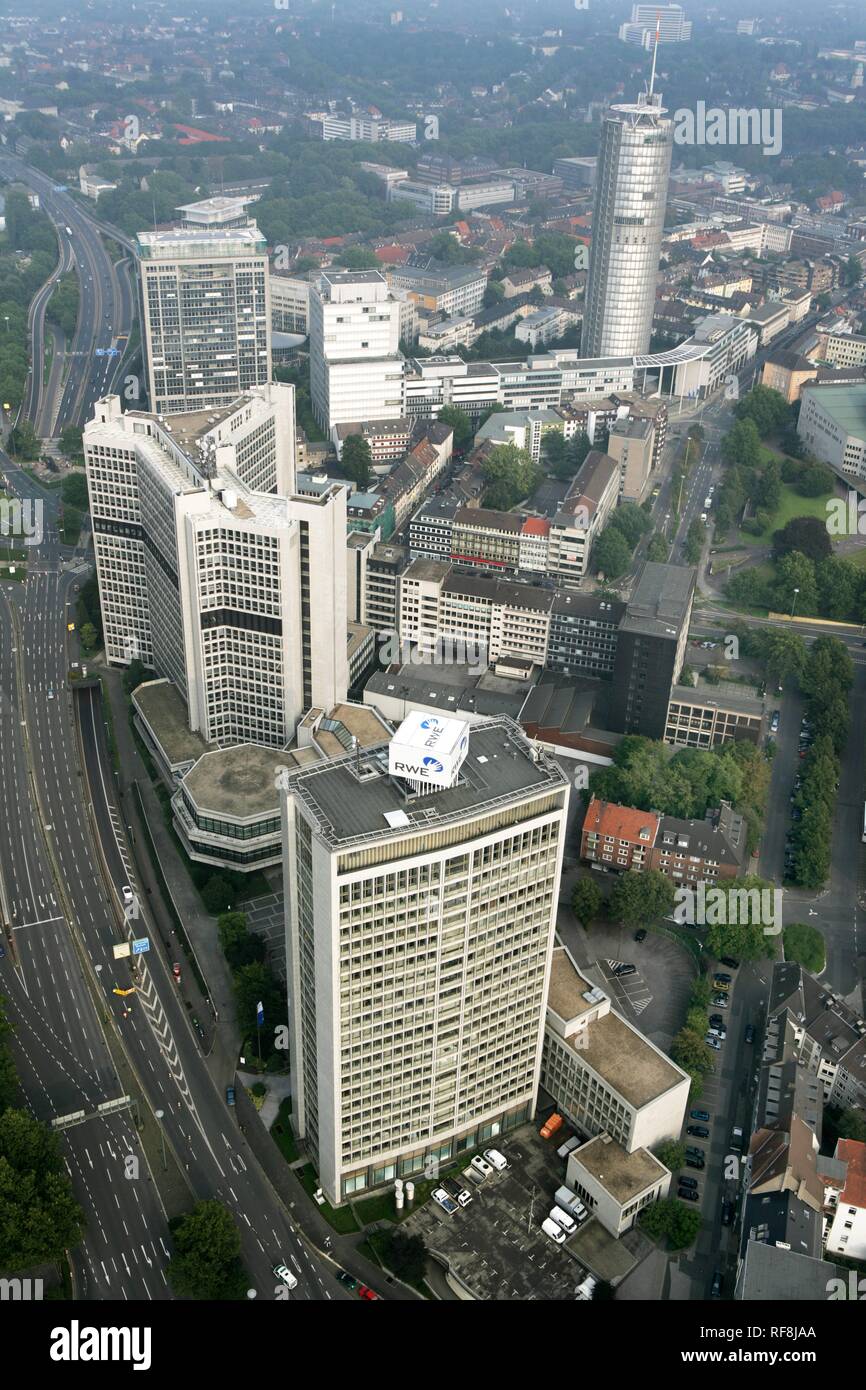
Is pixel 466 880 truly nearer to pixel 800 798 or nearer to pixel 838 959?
pixel 838 959

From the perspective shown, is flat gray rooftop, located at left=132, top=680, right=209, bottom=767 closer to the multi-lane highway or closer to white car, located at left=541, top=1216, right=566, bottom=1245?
the multi-lane highway

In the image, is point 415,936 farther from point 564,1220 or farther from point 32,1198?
point 32,1198

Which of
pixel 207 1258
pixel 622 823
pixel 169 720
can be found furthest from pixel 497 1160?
pixel 169 720

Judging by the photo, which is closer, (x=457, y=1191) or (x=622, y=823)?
(x=457, y=1191)

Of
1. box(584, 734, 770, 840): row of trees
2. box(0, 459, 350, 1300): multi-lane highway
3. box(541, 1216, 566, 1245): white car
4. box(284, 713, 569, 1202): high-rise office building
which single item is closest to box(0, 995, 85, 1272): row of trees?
box(0, 459, 350, 1300): multi-lane highway

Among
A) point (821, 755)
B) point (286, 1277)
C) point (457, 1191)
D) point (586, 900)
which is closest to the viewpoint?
point (286, 1277)

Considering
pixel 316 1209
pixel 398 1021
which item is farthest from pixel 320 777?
pixel 316 1209

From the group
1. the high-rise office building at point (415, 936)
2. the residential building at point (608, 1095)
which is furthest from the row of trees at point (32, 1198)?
the residential building at point (608, 1095)
